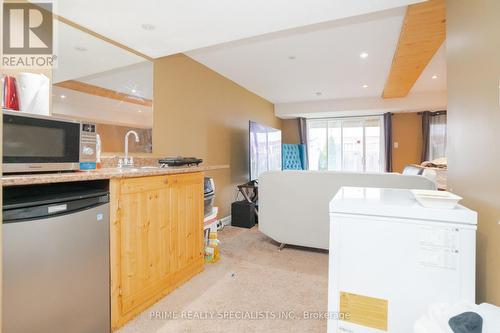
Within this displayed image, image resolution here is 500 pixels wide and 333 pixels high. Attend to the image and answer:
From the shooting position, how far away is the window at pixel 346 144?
665 centimetres

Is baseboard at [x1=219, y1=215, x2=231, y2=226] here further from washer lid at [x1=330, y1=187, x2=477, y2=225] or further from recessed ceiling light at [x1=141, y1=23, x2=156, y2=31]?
washer lid at [x1=330, y1=187, x2=477, y2=225]

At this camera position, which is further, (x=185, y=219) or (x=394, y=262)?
(x=185, y=219)

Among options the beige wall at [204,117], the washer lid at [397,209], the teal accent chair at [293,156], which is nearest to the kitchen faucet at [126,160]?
the beige wall at [204,117]

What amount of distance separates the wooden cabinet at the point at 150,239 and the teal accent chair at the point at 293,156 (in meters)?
4.39

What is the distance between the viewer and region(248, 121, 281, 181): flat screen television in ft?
14.9

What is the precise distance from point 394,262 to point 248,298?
1343 millimetres

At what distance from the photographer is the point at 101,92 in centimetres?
229

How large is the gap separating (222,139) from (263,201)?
60.0 inches

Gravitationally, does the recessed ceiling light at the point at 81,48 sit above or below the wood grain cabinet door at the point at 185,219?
above

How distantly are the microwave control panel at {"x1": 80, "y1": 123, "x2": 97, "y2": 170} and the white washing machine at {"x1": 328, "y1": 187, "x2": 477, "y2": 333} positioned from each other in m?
1.49

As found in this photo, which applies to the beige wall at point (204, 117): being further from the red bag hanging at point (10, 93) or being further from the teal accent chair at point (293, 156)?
the teal accent chair at point (293, 156)

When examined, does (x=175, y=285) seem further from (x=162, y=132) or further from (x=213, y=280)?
(x=162, y=132)

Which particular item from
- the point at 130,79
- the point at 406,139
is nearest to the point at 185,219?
the point at 130,79

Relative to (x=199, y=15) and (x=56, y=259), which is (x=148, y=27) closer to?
(x=199, y=15)
